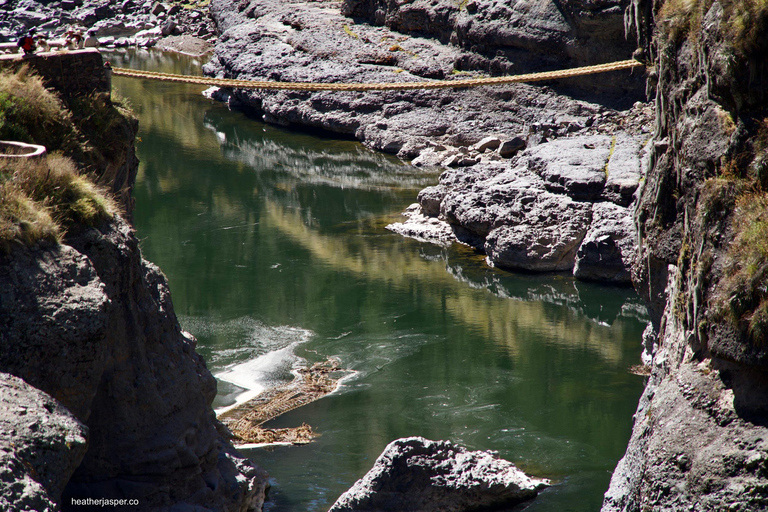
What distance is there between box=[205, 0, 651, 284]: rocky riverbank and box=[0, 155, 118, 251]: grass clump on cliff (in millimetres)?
11375

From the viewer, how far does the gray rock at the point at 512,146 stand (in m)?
24.0

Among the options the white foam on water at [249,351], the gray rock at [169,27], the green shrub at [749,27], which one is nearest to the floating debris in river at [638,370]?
the white foam on water at [249,351]

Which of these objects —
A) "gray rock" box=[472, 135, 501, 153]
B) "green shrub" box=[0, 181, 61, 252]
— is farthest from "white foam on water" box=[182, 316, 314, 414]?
"gray rock" box=[472, 135, 501, 153]

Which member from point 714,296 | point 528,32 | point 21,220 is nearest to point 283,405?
point 21,220

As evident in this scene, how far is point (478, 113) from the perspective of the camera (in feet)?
89.0

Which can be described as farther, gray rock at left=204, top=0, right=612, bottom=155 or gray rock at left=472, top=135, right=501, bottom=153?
gray rock at left=204, top=0, right=612, bottom=155

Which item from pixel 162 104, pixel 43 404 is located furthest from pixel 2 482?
pixel 162 104

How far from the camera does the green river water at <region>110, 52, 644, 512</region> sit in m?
10.9

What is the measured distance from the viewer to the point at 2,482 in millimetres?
4891

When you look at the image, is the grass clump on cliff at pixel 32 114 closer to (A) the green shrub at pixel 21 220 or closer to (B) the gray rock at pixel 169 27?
(A) the green shrub at pixel 21 220

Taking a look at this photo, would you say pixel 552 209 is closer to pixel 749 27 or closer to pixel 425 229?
pixel 425 229

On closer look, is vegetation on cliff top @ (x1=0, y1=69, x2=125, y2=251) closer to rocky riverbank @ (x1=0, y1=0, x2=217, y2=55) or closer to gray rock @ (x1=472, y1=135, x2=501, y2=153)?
gray rock @ (x1=472, y1=135, x2=501, y2=153)

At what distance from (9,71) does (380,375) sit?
23.1 feet

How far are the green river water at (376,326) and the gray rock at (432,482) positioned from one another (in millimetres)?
A: 557
